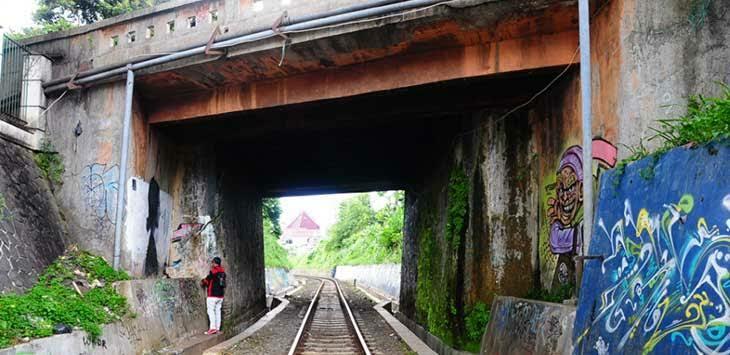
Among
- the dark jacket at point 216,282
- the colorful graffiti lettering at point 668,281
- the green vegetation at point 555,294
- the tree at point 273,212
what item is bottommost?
the dark jacket at point 216,282

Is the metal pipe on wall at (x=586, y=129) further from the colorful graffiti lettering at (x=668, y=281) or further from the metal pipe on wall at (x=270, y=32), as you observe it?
the metal pipe on wall at (x=270, y=32)

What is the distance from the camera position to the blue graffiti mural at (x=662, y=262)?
4180 millimetres

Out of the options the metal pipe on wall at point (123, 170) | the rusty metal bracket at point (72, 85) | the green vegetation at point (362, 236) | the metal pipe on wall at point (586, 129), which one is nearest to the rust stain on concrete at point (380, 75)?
the metal pipe on wall at point (123, 170)

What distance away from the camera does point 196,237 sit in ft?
44.4

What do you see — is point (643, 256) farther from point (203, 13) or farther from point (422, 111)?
point (203, 13)

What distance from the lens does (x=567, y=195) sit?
842cm

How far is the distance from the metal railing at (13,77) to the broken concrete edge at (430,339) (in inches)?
378

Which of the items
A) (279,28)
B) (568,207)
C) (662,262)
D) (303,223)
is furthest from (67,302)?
(303,223)

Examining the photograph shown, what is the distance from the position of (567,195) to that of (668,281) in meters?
3.78

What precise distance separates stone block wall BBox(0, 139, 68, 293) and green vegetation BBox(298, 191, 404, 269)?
A: 23068 mm

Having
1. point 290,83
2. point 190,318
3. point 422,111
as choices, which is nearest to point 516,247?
point 422,111

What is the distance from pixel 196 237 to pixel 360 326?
5573 millimetres

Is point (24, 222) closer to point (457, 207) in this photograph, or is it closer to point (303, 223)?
point (457, 207)

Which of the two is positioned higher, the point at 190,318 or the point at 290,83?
the point at 290,83
